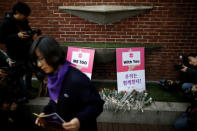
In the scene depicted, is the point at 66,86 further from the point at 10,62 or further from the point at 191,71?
the point at 191,71

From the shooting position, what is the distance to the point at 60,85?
119cm

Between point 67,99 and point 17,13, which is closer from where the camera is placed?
point 67,99

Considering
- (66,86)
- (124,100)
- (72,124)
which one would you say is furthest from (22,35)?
(124,100)

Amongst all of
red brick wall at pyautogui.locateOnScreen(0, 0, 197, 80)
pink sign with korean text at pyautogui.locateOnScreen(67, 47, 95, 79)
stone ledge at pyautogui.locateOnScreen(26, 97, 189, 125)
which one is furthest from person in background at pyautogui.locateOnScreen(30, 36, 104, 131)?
red brick wall at pyautogui.locateOnScreen(0, 0, 197, 80)

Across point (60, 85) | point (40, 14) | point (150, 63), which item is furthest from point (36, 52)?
point (150, 63)

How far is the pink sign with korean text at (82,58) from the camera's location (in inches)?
121

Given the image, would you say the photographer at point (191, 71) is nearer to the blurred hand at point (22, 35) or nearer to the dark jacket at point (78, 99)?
the dark jacket at point (78, 99)

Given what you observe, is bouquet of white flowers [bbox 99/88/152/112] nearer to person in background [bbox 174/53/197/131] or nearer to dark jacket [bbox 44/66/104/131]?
person in background [bbox 174/53/197/131]

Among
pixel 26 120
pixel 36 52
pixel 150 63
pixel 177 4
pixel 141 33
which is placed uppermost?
pixel 177 4

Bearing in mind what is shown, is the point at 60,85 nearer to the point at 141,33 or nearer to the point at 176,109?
the point at 176,109

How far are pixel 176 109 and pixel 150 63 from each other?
135 centimetres

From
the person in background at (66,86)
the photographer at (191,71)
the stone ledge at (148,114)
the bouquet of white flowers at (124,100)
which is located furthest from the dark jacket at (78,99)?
the photographer at (191,71)

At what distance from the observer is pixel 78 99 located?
3.99ft

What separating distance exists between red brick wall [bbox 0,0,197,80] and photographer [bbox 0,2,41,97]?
3.11 ft
